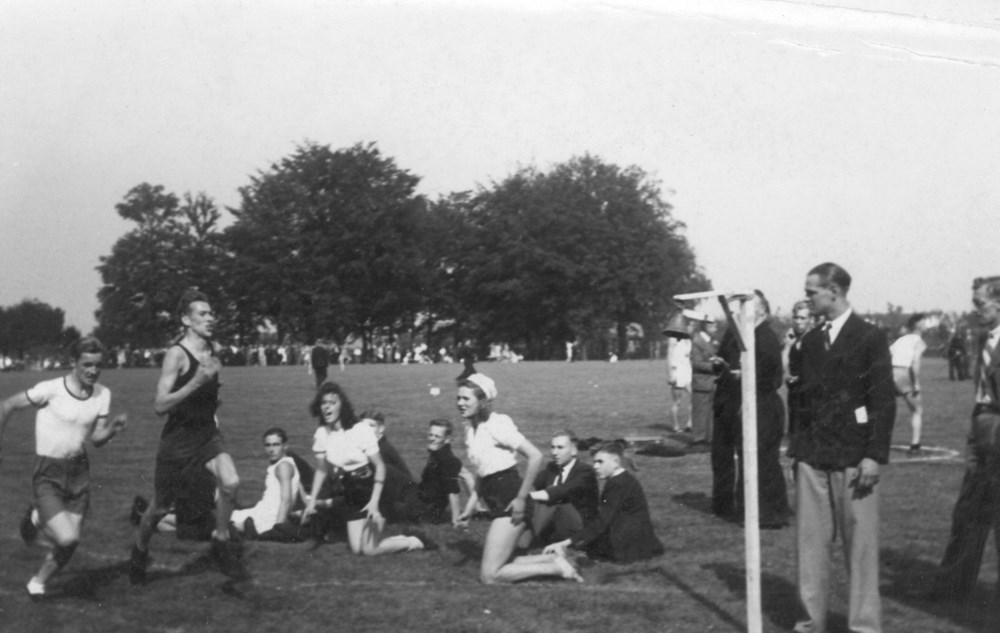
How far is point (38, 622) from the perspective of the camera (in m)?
6.50

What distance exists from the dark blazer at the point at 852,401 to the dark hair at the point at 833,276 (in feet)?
0.64

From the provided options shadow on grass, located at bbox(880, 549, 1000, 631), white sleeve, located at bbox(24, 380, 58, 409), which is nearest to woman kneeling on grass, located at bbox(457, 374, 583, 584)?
shadow on grass, located at bbox(880, 549, 1000, 631)

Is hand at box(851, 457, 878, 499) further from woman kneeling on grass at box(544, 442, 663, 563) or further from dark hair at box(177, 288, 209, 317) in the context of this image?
dark hair at box(177, 288, 209, 317)

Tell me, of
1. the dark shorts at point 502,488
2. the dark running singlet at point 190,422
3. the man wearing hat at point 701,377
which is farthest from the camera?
the man wearing hat at point 701,377

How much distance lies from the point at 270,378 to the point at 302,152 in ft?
34.5

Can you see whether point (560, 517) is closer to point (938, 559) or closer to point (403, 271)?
point (938, 559)

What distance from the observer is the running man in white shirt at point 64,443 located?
7.12 metres

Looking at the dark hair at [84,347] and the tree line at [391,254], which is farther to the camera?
the tree line at [391,254]

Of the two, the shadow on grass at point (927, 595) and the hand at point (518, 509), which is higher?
the hand at point (518, 509)

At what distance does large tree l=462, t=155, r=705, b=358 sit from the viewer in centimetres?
4772

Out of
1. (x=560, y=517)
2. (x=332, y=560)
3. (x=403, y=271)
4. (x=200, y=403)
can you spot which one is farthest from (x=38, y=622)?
(x=403, y=271)

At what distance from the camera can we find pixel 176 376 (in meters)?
7.44

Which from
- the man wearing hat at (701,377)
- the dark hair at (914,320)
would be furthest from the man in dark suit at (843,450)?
the dark hair at (914,320)

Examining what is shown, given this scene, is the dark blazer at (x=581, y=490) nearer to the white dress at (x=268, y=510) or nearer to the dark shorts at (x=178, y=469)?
the dark shorts at (x=178, y=469)
